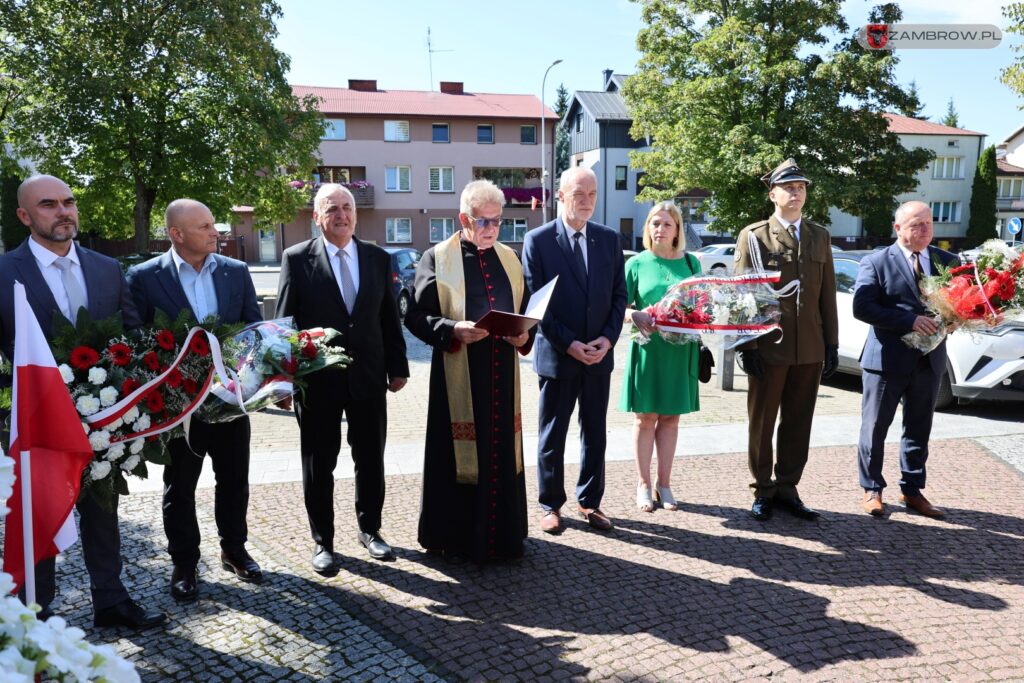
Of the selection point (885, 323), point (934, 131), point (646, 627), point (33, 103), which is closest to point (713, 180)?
point (33, 103)

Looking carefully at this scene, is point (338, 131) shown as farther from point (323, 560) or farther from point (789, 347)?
point (323, 560)

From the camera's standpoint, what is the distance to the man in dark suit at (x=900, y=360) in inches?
215

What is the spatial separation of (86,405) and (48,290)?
2.57ft

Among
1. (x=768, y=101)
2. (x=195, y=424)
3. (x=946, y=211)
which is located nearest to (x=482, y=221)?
(x=195, y=424)

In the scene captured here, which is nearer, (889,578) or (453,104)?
(889,578)

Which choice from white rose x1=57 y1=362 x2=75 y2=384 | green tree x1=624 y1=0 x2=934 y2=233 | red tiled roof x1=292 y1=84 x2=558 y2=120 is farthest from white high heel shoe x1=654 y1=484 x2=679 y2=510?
red tiled roof x1=292 y1=84 x2=558 y2=120

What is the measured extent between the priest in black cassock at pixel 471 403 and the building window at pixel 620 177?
172ft

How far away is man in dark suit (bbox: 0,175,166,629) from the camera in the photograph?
3.78 m

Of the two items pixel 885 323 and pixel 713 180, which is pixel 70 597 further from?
pixel 713 180

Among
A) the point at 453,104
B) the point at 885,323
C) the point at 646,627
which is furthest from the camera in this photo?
the point at 453,104

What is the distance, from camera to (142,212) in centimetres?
2227

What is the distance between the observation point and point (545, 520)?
5.25 metres

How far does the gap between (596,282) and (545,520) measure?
1.59 metres

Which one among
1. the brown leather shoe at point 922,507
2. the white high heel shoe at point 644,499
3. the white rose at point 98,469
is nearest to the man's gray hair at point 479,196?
the white rose at point 98,469
